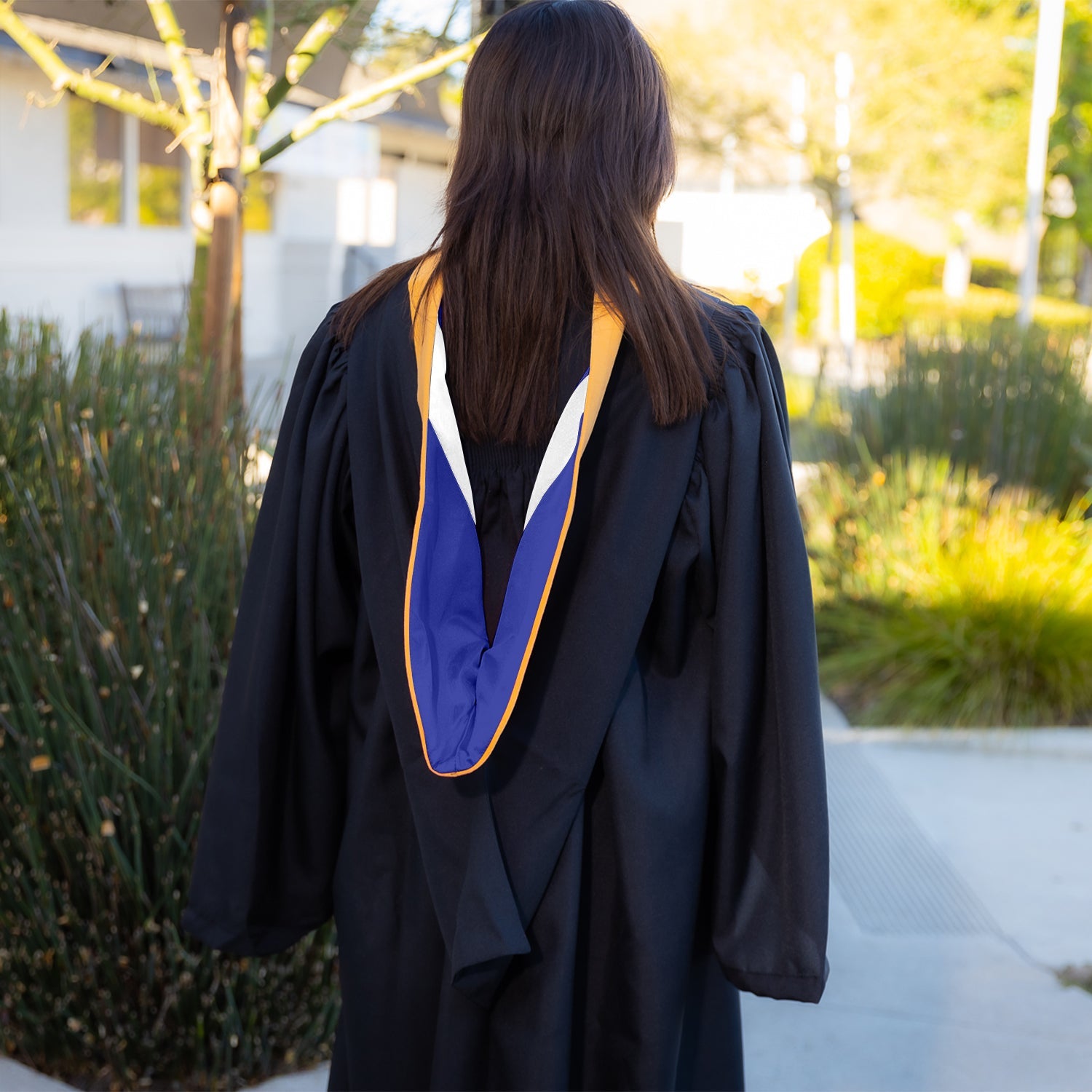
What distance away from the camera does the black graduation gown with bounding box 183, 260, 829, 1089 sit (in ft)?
4.79

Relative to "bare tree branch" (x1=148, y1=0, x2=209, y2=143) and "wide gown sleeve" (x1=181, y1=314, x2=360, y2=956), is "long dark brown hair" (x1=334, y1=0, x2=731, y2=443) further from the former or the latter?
"bare tree branch" (x1=148, y1=0, x2=209, y2=143)

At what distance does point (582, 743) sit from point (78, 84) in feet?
6.60

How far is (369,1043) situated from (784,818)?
659 mm

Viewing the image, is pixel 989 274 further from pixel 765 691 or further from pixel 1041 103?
pixel 765 691

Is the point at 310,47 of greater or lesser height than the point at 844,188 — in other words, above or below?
below

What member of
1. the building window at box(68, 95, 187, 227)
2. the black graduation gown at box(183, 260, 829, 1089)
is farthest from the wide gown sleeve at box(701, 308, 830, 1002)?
the building window at box(68, 95, 187, 227)

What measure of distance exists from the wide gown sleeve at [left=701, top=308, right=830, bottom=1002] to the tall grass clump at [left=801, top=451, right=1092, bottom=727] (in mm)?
2996

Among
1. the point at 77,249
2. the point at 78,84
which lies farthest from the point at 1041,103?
the point at 77,249

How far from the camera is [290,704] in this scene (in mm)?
1653

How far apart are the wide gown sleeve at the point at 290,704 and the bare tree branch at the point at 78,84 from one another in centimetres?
136

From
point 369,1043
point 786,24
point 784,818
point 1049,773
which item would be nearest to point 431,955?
point 369,1043

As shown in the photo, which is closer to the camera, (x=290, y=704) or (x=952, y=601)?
(x=290, y=704)

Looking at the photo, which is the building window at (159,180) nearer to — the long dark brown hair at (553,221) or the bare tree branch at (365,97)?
the bare tree branch at (365,97)

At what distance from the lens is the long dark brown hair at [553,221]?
55.4 inches
